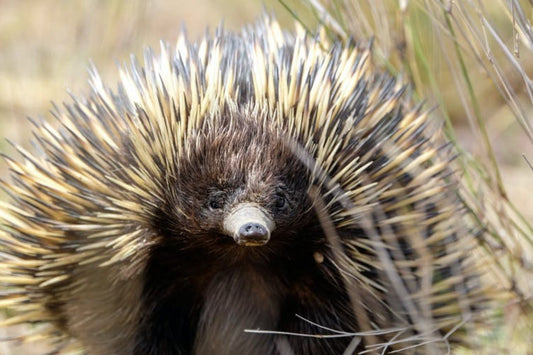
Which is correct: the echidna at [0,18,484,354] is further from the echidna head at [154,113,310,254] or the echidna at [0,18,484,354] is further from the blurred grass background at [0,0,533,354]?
the blurred grass background at [0,0,533,354]

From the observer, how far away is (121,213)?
2.84 m

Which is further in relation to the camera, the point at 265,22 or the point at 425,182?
the point at 265,22

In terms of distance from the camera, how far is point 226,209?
262 cm

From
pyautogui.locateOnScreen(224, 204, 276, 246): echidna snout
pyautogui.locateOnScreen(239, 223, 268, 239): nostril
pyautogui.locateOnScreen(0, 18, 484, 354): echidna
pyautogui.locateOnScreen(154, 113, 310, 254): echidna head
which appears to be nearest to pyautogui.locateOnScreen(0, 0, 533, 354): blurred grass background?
pyautogui.locateOnScreen(0, 18, 484, 354): echidna

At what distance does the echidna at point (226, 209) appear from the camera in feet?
9.01

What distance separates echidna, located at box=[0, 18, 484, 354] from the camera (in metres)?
2.75

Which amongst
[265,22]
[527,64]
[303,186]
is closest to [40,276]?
[303,186]

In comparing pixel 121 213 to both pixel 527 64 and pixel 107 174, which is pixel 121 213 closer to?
pixel 107 174

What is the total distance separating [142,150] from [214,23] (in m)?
4.63

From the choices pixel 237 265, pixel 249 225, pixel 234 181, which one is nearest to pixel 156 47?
pixel 237 265

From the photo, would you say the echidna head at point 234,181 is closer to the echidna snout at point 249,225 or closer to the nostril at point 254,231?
the echidna snout at point 249,225

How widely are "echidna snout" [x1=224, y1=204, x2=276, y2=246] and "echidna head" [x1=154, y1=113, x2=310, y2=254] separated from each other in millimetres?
10

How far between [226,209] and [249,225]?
8.2 inches

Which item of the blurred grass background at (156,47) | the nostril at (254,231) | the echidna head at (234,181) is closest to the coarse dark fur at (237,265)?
the echidna head at (234,181)
